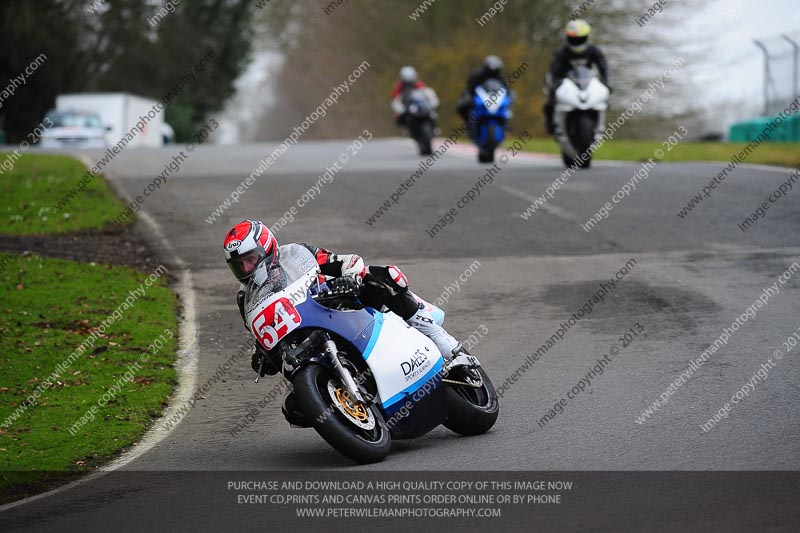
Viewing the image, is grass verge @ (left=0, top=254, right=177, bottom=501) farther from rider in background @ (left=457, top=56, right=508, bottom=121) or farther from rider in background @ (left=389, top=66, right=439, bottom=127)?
rider in background @ (left=389, top=66, right=439, bottom=127)

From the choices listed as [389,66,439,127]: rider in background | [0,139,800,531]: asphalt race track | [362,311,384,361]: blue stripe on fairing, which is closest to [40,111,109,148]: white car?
[389,66,439,127]: rider in background

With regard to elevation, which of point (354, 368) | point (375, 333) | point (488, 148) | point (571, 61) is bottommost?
point (488, 148)

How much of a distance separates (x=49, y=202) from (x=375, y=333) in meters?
11.9

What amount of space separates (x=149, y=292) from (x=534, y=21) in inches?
1494

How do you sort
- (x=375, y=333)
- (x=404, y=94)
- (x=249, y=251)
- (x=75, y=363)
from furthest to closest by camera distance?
(x=404, y=94), (x=75, y=363), (x=375, y=333), (x=249, y=251)

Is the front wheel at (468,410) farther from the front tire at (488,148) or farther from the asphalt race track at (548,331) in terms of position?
the front tire at (488,148)

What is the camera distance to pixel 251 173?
73.4 ft

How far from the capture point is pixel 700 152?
86.0 feet

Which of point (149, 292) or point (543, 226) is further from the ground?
point (149, 292)

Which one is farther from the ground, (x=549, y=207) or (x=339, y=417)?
(x=339, y=417)

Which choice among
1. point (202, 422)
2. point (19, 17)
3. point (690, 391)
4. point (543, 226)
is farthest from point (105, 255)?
point (19, 17)

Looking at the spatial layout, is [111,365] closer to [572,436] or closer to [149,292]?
[149,292]

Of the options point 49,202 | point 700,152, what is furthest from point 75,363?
point 700,152

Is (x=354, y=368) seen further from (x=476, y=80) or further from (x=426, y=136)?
(x=426, y=136)
